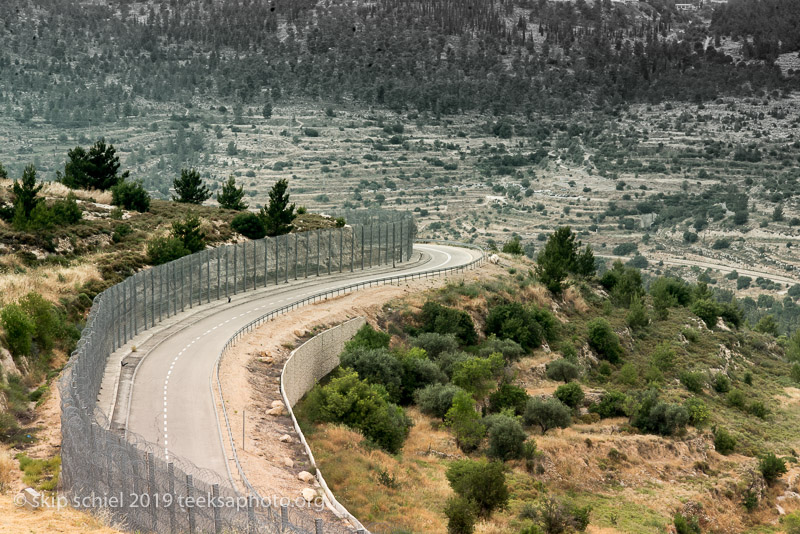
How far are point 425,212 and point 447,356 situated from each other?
395 feet

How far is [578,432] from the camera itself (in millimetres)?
51375

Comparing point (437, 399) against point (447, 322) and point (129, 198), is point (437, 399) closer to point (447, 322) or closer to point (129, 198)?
point (447, 322)

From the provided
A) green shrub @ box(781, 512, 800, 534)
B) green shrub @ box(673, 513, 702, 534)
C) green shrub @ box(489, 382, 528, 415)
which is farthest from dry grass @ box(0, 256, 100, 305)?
green shrub @ box(781, 512, 800, 534)

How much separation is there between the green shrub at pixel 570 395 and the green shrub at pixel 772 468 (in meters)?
11.3

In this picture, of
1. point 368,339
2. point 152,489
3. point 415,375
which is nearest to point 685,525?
point 415,375

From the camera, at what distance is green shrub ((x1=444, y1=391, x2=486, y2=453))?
45.8m

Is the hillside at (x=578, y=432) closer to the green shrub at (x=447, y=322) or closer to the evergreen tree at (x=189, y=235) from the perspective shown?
the green shrub at (x=447, y=322)

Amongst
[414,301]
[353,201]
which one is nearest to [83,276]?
[414,301]

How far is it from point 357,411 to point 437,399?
1002 centimetres

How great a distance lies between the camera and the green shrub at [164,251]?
2169 inches

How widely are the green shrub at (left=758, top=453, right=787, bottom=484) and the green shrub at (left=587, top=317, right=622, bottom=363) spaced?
22.3 metres

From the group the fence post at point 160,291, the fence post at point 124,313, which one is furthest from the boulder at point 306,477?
the fence post at point 160,291

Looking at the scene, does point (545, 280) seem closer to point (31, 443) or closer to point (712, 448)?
point (712, 448)

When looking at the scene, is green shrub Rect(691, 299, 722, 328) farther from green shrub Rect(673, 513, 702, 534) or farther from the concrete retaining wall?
green shrub Rect(673, 513, 702, 534)
